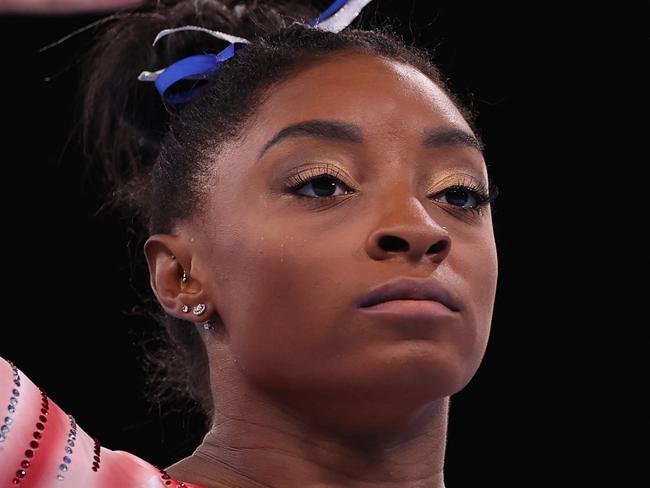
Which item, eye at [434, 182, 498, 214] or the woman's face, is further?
eye at [434, 182, 498, 214]

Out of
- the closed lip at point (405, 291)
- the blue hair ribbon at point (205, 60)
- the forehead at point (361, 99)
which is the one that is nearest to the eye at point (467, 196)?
the forehead at point (361, 99)

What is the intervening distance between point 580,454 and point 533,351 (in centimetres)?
28

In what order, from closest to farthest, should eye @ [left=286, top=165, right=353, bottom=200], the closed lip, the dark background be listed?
the closed lip
eye @ [left=286, top=165, right=353, bottom=200]
the dark background

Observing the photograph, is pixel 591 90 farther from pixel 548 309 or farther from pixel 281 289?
pixel 281 289

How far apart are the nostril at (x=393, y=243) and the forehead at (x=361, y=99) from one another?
206 millimetres

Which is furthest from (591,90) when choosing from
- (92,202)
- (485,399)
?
(92,202)

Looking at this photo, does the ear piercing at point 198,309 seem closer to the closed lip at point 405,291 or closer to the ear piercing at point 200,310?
the ear piercing at point 200,310

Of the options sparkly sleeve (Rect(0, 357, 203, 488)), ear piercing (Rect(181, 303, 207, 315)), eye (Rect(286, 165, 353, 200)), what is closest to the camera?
sparkly sleeve (Rect(0, 357, 203, 488))

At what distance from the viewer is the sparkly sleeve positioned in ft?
4.42

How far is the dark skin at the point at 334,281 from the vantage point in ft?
5.05

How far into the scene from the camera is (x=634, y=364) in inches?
111

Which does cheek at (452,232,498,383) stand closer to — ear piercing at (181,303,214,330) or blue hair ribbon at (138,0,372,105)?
ear piercing at (181,303,214,330)

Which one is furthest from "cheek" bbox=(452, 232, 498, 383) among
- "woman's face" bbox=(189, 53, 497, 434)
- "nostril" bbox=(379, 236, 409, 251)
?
"nostril" bbox=(379, 236, 409, 251)

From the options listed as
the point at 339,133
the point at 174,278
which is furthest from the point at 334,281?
the point at 174,278
